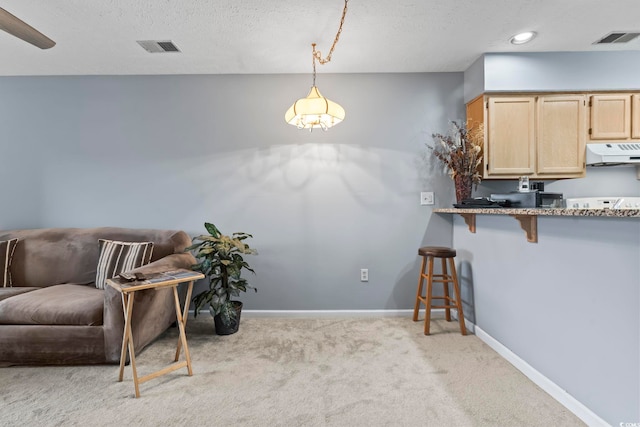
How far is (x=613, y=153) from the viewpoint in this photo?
2645mm

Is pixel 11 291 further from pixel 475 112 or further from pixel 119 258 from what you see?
pixel 475 112

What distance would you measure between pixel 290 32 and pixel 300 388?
2.47m

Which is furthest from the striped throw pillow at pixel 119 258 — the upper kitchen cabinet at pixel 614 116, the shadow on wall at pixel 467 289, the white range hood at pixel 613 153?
the upper kitchen cabinet at pixel 614 116

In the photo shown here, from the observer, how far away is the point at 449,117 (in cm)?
307

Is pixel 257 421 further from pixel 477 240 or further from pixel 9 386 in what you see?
pixel 477 240

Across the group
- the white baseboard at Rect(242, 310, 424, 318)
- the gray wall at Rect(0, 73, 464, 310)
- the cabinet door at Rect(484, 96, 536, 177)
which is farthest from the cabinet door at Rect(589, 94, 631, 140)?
the white baseboard at Rect(242, 310, 424, 318)

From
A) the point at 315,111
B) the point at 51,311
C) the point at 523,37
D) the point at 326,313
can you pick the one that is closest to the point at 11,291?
the point at 51,311

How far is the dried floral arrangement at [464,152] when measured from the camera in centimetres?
278

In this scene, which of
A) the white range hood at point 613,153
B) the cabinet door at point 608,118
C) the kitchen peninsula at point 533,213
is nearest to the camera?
the kitchen peninsula at point 533,213

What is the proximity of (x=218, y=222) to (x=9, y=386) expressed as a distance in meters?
1.79

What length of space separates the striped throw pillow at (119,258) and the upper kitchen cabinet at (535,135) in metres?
3.08

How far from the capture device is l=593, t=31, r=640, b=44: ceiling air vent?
2.41 m

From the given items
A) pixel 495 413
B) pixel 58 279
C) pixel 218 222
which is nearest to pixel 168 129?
pixel 218 222

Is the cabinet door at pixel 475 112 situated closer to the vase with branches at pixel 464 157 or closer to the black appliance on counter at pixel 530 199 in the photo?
the vase with branches at pixel 464 157
